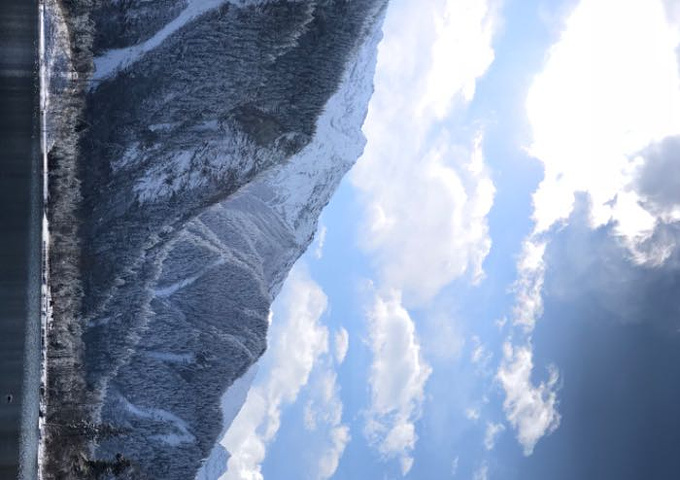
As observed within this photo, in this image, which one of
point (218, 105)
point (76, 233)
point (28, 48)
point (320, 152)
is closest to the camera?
point (28, 48)

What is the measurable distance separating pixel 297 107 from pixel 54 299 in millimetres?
12452

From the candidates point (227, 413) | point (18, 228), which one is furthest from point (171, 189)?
point (227, 413)

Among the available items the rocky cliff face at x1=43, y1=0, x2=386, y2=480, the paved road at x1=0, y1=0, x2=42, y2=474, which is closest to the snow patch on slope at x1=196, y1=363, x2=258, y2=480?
the rocky cliff face at x1=43, y1=0, x2=386, y2=480

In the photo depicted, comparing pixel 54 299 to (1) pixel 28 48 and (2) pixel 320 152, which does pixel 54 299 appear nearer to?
(1) pixel 28 48

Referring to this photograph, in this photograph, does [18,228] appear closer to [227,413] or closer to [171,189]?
[171,189]

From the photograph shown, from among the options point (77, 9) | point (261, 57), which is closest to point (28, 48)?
point (77, 9)

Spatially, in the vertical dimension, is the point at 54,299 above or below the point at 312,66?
below

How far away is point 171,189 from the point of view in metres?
25.0

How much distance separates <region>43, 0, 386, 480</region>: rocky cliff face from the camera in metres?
23.1

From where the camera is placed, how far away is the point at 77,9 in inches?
882

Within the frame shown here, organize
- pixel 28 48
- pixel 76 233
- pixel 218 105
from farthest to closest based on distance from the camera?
pixel 218 105
pixel 76 233
pixel 28 48

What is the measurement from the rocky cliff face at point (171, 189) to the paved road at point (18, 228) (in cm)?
74

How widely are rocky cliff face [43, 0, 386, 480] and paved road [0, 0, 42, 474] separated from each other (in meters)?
0.74

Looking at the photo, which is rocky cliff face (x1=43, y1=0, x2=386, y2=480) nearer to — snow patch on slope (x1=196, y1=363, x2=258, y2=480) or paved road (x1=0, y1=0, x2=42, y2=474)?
snow patch on slope (x1=196, y1=363, x2=258, y2=480)
